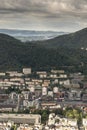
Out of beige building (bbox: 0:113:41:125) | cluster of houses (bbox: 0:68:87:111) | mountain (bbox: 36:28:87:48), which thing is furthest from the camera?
mountain (bbox: 36:28:87:48)

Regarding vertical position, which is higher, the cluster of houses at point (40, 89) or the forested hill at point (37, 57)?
the forested hill at point (37, 57)

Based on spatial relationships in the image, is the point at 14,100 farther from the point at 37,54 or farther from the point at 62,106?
the point at 37,54

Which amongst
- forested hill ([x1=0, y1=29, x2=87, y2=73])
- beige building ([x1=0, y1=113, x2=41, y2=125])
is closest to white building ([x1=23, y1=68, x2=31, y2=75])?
forested hill ([x1=0, y1=29, x2=87, y2=73])

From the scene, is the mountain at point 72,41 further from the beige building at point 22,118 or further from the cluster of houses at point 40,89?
the beige building at point 22,118

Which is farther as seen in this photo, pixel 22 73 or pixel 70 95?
pixel 22 73

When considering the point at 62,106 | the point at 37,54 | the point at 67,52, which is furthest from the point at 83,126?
the point at 67,52

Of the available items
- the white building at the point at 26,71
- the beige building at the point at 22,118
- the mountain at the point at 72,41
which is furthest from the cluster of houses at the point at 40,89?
the mountain at the point at 72,41

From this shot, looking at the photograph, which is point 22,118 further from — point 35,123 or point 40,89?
point 40,89

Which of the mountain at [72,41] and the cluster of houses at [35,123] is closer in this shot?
the cluster of houses at [35,123]

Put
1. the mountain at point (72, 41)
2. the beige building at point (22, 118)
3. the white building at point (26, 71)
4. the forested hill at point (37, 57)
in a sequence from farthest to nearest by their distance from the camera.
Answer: the mountain at point (72, 41)
the forested hill at point (37, 57)
the white building at point (26, 71)
the beige building at point (22, 118)

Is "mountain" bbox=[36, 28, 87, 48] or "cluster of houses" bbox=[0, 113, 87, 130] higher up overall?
"cluster of houses" bbox=[0, 113, 87, 130]

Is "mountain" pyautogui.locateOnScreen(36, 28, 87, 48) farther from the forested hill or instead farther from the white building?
the white building
